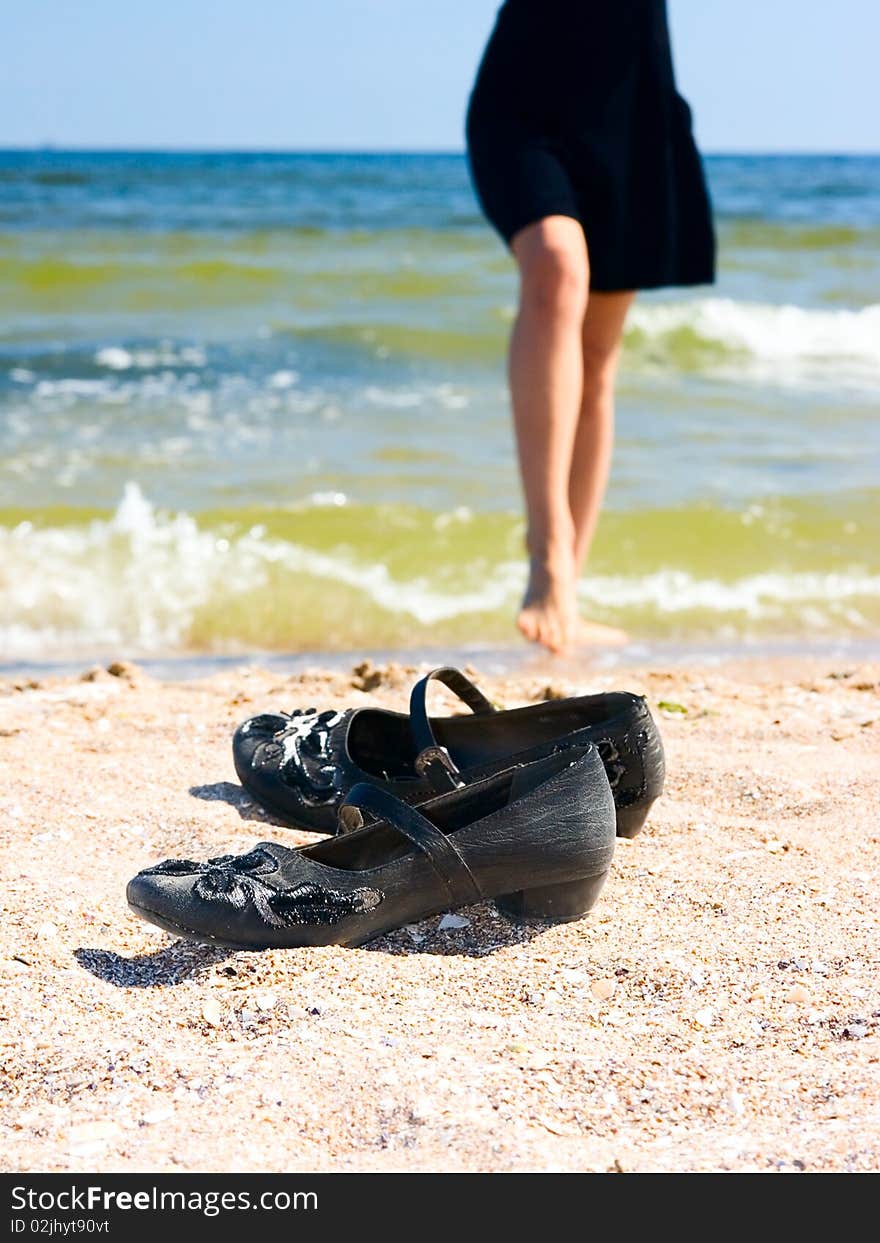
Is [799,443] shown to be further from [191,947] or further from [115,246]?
[115,246]

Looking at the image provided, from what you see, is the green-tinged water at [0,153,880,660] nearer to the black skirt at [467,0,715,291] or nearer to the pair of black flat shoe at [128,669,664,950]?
the black skirt at [467,0,715,291]

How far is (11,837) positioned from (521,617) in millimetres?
1284

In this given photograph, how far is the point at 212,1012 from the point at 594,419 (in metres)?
2.09

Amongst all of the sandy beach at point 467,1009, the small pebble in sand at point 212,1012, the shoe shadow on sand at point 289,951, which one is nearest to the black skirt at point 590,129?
the sandy beach at point 467,1009

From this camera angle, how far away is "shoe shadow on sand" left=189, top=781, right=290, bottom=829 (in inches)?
82.5

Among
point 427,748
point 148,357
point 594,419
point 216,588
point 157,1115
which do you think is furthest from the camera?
point 148,357

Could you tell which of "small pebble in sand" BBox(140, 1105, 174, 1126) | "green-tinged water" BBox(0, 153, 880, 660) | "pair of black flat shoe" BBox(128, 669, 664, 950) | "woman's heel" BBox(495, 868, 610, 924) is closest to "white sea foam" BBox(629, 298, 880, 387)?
"green-tinged water" BBox(0, 153, 880, 660)

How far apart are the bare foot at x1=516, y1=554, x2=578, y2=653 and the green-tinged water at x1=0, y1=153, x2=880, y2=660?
Result: 0.83m

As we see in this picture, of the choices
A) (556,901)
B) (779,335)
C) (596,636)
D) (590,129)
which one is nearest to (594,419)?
(596,636)

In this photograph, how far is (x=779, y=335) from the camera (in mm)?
9164

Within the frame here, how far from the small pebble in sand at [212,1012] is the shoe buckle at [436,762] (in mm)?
456

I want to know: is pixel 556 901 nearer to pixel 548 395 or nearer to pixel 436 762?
pixel 436 762

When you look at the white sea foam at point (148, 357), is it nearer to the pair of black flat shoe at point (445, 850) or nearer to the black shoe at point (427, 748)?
the black shoe at point (427, 748)

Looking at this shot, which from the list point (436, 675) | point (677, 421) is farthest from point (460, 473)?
point (436, 675)
